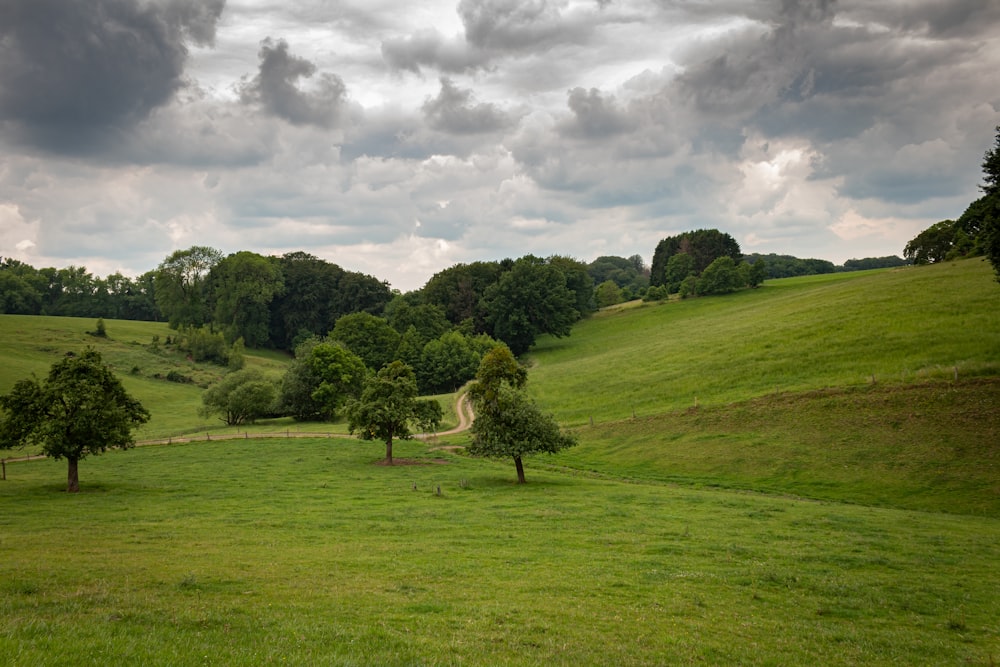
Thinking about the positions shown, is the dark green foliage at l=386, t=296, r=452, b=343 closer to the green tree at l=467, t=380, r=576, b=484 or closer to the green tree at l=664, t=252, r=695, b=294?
the green tree at l=664, t=252, r=695, b=294

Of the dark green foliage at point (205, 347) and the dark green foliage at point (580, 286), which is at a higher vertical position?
the dark green foliage at point (580, 286)

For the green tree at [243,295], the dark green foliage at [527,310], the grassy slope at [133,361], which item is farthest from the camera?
the green tree at [243,295]

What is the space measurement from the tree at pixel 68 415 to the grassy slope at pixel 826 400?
111 feet

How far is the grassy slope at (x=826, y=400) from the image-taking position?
37.1 metres

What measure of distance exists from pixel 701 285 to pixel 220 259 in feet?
386

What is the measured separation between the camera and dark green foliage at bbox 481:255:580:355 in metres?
118

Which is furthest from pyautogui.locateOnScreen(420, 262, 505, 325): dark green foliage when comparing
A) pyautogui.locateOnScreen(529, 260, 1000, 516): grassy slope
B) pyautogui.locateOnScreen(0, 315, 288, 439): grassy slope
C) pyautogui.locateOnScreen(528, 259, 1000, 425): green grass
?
pyautogui.locateOnScreen(529, 260, 1000, 516): grassy slope

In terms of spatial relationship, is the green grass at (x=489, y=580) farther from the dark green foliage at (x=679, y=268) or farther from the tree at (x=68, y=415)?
the dark green foliage at (x=679, y=268)

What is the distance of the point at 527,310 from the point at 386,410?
71317 millimetres

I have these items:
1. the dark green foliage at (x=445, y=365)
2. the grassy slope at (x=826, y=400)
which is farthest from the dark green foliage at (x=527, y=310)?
the grassy slope at (x=826, y=400)

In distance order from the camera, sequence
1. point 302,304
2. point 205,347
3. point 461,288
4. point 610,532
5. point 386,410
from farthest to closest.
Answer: point 302,304, point 461,288, point 205,347, point 386,410, point 610,532

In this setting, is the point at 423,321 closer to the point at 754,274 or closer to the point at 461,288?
the point at 461,288

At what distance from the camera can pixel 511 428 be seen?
41250 mm

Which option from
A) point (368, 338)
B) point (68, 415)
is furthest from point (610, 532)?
point (368, 338)
